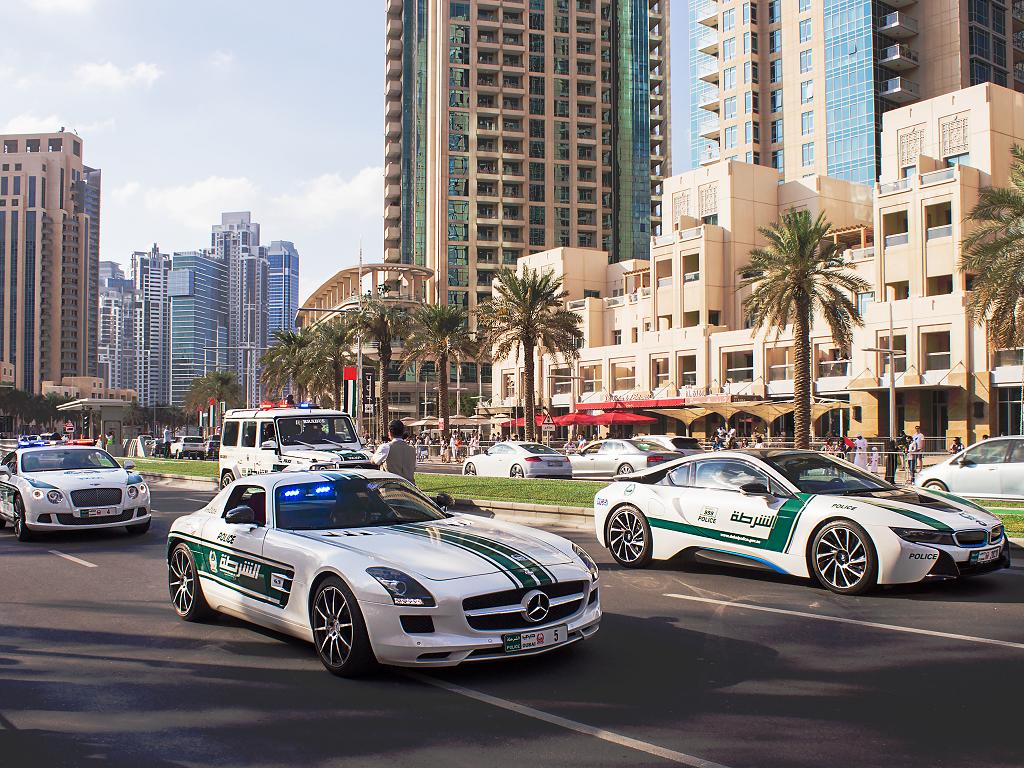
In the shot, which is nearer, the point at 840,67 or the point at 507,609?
the point at 507,609

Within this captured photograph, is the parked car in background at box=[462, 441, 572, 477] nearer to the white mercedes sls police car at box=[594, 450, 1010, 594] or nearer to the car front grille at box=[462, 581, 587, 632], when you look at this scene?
the white mercedes sls police car at box=[594, 450, 1010, 594]

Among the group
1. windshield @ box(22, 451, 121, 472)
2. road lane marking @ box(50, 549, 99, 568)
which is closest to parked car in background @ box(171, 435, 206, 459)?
windshield @ box(22, 451, 121, 472)

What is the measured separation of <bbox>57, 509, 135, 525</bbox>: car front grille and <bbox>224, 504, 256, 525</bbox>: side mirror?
316 inches

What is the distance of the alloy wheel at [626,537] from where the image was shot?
11059mm

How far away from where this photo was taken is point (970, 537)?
350 inches

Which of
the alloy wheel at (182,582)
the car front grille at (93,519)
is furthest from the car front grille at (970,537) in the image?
the car front grille at (93,519)

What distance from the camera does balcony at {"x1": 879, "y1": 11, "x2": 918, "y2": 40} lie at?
70.2m

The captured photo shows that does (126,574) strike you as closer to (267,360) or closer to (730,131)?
(267,360)

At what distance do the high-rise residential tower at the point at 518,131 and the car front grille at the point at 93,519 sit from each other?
301 ft

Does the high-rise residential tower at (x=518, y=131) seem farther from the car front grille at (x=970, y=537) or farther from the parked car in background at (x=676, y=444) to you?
the car front grille at (x=970, y=537)

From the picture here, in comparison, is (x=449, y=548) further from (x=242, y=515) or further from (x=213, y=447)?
(x=213, y=447)

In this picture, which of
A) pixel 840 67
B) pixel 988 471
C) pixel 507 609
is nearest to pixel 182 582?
pixel 507 609

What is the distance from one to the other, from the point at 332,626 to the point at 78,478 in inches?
390

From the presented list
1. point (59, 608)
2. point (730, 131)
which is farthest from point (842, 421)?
point (59, 608)
